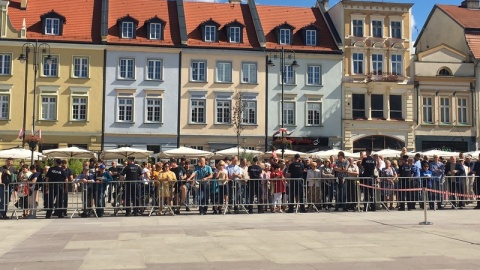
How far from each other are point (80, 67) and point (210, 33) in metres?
9.79

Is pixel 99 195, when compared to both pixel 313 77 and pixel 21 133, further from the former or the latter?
pixel 313 77

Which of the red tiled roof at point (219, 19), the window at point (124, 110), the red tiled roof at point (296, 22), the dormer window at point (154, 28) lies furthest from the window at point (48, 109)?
the red tiled roof at point (296, 22)

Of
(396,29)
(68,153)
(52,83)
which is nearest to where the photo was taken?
(68,153)

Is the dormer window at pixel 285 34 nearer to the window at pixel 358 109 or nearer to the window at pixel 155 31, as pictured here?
the window at pixel 358 109

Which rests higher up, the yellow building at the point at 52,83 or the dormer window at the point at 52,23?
the dormer window at the point at 52,23

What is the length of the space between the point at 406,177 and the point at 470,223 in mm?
4693

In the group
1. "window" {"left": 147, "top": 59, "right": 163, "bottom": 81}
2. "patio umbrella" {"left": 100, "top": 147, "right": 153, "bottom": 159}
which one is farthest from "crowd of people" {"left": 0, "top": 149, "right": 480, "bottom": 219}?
"window" {"left": 147, "top": 59, "right": 163, "bottom": 81}

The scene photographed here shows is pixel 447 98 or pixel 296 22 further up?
pixel 296 22

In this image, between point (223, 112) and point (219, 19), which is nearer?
point (223, 112)

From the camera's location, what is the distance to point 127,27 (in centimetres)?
4200

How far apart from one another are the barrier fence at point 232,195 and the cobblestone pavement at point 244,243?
3.77 feet

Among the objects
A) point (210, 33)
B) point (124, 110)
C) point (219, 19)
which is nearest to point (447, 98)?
point (219, 19)

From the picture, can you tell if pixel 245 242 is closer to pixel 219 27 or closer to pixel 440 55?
pixel 219 27

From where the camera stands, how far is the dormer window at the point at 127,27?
41812 mm
